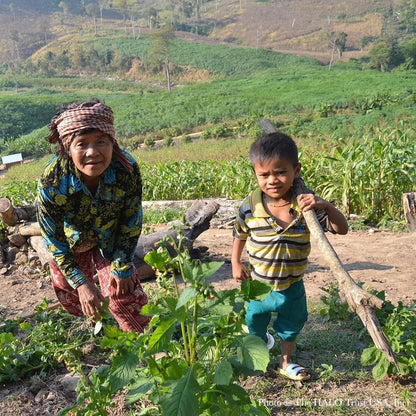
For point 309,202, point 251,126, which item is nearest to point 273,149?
point 309,202

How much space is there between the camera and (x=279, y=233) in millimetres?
2070

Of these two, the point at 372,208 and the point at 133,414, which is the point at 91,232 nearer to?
the point at 133,414

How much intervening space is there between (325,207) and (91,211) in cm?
108

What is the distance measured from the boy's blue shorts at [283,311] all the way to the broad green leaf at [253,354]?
69cm

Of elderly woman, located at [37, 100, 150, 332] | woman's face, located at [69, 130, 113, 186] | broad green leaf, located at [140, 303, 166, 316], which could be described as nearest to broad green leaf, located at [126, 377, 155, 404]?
broad green leaf, located at [140, 303, 166, 316]

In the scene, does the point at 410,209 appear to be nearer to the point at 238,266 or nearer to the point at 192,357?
the point at 238,266

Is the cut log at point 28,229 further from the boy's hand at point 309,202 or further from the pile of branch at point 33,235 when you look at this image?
the boy's hand at point 309,202

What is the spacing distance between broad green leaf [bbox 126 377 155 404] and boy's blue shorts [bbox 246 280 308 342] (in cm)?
77

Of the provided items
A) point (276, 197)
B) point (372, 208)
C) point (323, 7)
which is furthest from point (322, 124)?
point (323, 7)

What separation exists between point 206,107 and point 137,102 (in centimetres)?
547

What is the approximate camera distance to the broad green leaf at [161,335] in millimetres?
1425

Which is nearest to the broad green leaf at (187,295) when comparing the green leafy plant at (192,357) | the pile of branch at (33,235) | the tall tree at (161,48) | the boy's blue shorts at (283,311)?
the green leafy plant at (192,357)

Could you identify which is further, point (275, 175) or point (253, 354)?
point (275, 175)

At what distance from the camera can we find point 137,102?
28266mm
